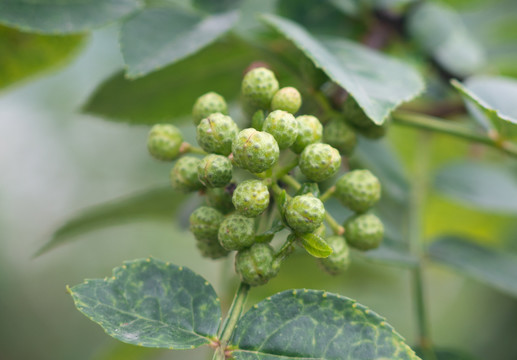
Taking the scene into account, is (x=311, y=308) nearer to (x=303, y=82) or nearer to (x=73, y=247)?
(x=303, y=82)

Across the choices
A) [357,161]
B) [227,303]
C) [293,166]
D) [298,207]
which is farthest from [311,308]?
[227,303]

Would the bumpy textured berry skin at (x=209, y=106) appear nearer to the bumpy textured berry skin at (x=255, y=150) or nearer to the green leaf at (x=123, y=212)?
the bumpy textured berry skin at (x=255, y=150)

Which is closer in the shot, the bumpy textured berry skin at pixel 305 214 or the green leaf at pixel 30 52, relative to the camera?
the bumpy textured berry skin at pixel 305 214

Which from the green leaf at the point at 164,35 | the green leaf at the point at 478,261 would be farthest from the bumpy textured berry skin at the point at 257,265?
the green leaf at the point at 478,261

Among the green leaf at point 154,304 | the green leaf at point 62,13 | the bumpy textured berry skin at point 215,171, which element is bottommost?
the green leaf at point 154,304

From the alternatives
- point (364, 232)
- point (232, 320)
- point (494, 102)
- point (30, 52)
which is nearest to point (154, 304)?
point (232, 320)

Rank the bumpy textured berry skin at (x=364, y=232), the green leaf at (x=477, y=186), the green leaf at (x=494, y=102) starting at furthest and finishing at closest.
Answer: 1. the green leaf at (x=477, y=186)
2. the green leaf at (x=494, y=102)
3. the bumpy textured berry skin at (x=364, y=232)

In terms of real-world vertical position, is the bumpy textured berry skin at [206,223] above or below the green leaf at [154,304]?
above
